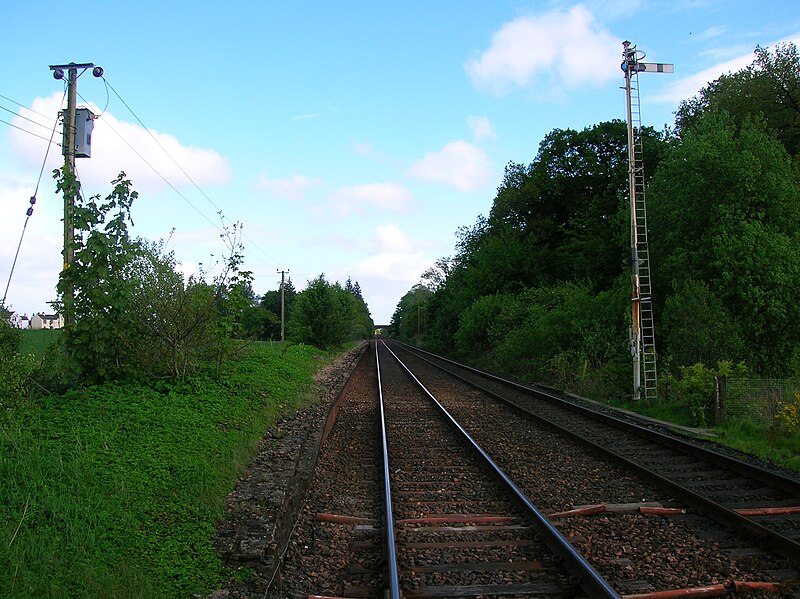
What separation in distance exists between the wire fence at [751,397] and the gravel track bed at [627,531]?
3821 millimetres

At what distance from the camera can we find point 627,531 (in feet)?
18.5

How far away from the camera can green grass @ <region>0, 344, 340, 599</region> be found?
168 inches

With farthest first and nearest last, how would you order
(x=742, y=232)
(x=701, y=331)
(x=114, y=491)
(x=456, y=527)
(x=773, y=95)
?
1. (x=773, y=95)
2. (x=742, y=232)
3. (x=701, y=331)
4. (x=456, y=527)
5. (x=114, y=491)

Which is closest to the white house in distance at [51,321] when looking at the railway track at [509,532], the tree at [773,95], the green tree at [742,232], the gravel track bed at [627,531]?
the railway track at [509,532]

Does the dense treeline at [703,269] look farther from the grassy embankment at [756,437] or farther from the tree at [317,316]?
the tree at [317,316]

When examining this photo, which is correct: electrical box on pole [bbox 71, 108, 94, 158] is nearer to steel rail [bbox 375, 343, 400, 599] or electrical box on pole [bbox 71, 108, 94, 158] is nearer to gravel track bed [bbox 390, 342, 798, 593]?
steel rail [bbox 375, 343, 400, 599]

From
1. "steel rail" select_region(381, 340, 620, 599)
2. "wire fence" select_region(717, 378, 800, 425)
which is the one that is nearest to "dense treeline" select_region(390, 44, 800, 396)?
"wire fence" select_region(717, 378, 800, 425)

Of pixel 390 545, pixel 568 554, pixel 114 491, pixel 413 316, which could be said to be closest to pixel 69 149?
pixel 114 491

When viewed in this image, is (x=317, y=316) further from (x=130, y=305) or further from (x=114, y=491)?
(x=114, y=491)

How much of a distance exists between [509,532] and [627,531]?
43.0 inches

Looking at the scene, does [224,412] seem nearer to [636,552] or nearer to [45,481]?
[45,481]

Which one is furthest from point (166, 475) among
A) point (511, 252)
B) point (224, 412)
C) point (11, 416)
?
point (511, 252)

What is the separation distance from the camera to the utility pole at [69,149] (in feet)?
31.2

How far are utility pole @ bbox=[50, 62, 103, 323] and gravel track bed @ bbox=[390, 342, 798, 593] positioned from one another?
23.7ft
